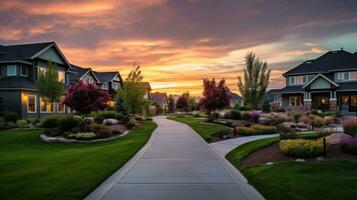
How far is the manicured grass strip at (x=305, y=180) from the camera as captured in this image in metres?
7.90

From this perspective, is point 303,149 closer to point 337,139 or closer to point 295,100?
point 337,139

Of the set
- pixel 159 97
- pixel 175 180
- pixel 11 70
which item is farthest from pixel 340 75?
pixel 159 97

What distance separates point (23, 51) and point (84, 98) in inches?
703

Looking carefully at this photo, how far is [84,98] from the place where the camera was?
24797 mm

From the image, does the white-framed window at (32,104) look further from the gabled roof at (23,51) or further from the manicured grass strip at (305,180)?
the manicured grass strip at (305,180)

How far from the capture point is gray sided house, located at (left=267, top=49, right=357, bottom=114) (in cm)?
4600

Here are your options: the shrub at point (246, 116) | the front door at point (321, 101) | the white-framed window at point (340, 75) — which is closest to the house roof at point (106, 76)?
the shrub at point (246, 116)

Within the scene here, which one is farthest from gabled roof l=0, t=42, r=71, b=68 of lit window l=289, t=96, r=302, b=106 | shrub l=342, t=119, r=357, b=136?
lit window l=289, t=96, r=302, b=106

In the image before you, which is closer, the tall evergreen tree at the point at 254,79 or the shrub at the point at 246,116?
the shrub at the point at 246,116

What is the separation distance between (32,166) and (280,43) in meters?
20.8

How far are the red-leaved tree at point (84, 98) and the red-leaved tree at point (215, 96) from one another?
46.7 ft

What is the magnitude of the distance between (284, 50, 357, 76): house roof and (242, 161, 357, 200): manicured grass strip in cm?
4063

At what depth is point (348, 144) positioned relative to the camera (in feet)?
40.9

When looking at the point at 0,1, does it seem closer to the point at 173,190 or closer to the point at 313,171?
the point at 173,190
